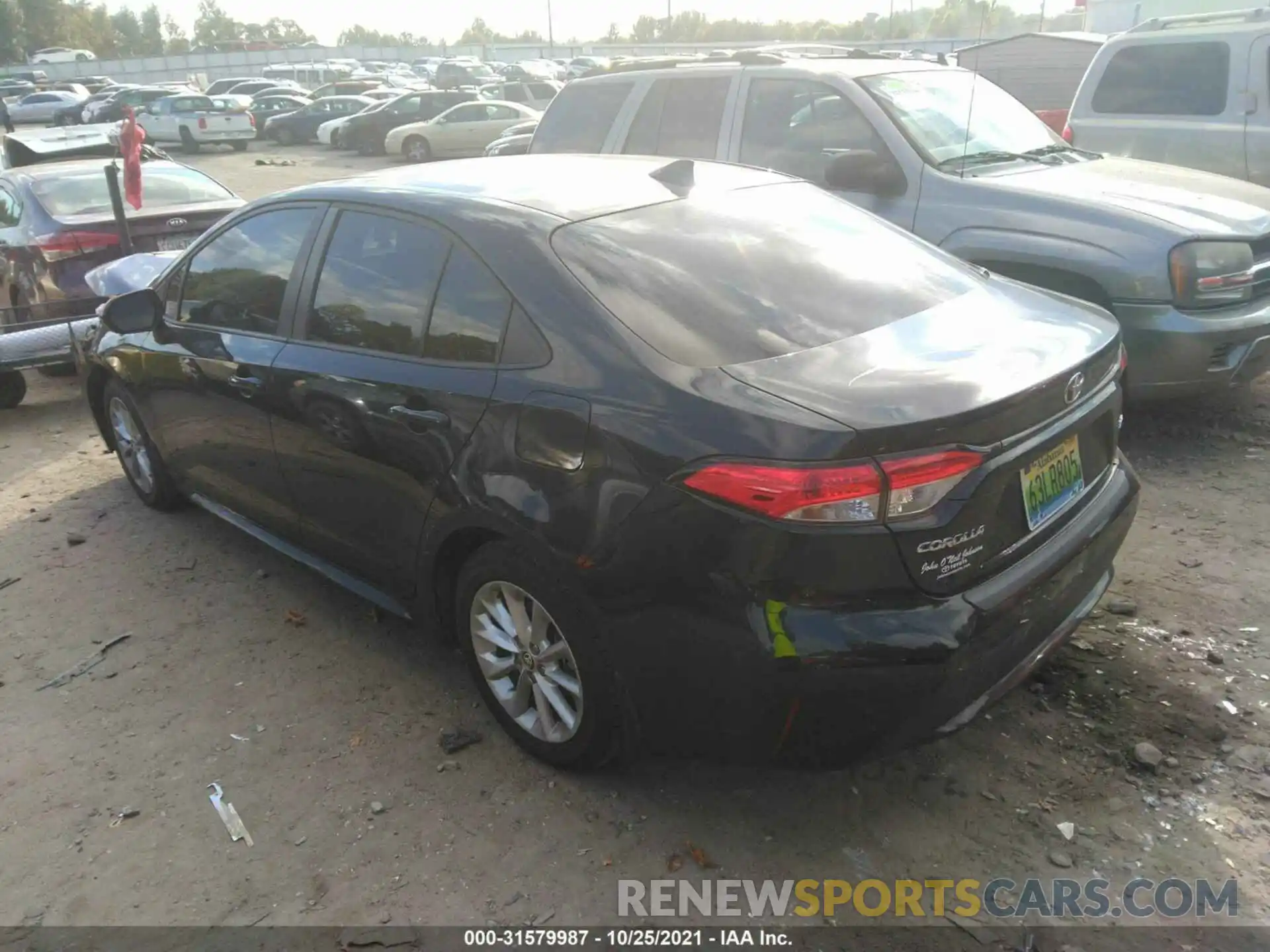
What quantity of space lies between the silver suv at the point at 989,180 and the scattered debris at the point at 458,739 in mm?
3564

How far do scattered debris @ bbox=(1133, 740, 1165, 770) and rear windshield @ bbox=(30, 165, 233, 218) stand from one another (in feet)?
24.7

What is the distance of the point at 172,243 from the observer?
762cm

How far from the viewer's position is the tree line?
203ft

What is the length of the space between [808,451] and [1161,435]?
3.99 meters

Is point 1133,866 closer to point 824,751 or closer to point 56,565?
point 824,751

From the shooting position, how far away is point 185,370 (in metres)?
4.27

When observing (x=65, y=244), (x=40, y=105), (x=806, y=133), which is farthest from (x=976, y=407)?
(x=40, y=105)

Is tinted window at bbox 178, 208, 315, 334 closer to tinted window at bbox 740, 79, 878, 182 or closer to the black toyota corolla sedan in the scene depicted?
the black toyota corolla sedan

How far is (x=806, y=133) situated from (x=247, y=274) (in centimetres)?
351

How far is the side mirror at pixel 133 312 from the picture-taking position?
435cm

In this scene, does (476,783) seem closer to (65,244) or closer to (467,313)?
(467,313)

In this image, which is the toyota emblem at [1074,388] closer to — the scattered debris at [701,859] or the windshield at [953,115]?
the scattered debris at [701,859]

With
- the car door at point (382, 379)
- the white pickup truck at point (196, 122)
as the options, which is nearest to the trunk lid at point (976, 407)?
the car door at point (382, 379)

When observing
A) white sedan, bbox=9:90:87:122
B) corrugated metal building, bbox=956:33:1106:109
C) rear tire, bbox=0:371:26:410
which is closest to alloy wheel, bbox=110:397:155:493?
rear tire, bbox=0:371:26:410
